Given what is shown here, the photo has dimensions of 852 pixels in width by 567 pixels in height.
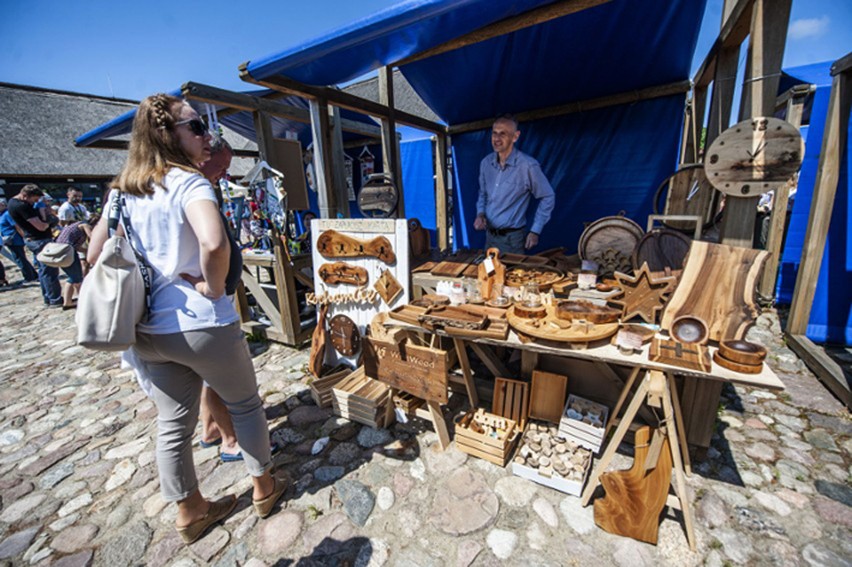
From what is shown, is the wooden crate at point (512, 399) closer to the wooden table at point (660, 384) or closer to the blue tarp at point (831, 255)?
the wooden table at point (660, 384)

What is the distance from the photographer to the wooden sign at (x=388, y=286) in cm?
297

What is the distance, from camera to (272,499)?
6.55ft

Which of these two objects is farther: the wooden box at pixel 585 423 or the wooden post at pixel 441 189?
the wooden post at pixel 441 189

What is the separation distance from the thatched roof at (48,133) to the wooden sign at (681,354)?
2284 centimetres

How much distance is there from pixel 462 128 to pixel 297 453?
5369 millimetres

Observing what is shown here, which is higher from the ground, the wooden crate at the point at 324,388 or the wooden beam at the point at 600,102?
the wooden beam at the point at 600,102

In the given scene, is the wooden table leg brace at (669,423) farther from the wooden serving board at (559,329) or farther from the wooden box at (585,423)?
the wooden box at (585,423)

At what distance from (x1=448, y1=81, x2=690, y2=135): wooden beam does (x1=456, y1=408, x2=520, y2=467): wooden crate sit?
4438 mm

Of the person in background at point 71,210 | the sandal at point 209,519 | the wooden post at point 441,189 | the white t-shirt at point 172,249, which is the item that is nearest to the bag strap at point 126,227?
the white t-shirt at point 172,249

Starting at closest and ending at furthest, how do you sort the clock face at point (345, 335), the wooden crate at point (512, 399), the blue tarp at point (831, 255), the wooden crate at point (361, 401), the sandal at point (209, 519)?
the sandal at point (209, 519) < the wooden crate at point (512, 399) < the wooden crate at point (361, 401) < the clock face at point (345, 335) < the blue tarp at point (831, 255)

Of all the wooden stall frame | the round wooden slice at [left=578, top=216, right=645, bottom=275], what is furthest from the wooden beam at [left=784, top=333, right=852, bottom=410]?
the round wooden slice at [left=578, top=216, right=645, bottom=275]

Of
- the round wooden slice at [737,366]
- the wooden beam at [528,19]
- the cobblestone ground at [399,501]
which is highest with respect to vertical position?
the wooden beam at [528,19]

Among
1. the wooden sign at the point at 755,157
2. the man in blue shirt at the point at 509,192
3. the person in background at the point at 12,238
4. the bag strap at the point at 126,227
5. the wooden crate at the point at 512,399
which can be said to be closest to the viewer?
the bag strap at the point at 126,227

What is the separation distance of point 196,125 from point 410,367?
5.78 ft
